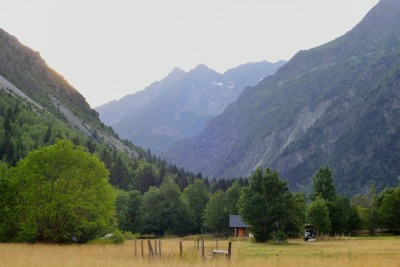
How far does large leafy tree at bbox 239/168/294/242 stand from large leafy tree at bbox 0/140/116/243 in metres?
31.7

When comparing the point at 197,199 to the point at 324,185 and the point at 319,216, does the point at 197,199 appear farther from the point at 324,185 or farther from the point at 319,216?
the point at 319,216

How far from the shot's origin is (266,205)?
8188cm

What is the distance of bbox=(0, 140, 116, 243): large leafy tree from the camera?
53.2 meters

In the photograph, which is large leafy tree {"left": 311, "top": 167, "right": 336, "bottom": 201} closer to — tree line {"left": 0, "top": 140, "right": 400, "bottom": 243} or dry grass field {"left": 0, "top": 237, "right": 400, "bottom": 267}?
tree line {"left": 0, "top": 140, "right": 400, "bottom": 243}

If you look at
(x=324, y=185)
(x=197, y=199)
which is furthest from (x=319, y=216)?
(x=197, y=199)

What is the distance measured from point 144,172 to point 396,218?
89358mm

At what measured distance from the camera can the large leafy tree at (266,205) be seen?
3174 inches

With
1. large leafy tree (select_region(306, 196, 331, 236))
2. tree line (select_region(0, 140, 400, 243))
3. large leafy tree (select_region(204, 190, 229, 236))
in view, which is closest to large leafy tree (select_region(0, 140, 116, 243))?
tree line (select_region(0, 140, 400, 243))

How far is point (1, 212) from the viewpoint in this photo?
5688 cm

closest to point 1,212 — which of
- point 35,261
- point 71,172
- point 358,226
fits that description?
point 71,172

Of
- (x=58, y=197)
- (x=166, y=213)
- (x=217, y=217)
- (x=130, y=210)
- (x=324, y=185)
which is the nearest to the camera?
(x=58, y=197)

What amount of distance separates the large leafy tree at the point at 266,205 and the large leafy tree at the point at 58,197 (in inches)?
1246

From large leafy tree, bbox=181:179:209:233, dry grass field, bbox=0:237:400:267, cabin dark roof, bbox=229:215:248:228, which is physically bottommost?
dry grass field, bbox=0:237:400:267

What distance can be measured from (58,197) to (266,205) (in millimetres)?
39976
